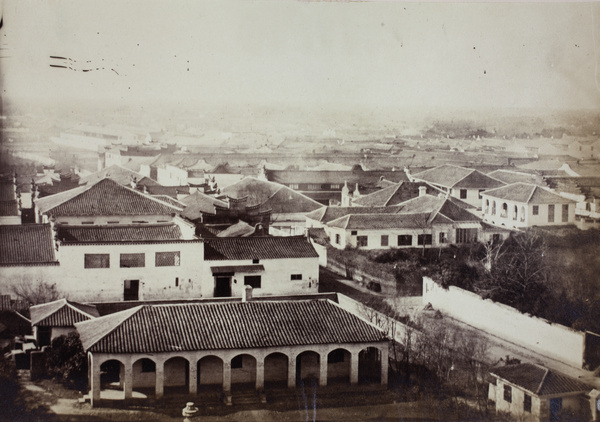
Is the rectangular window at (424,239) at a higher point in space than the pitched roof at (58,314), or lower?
higher

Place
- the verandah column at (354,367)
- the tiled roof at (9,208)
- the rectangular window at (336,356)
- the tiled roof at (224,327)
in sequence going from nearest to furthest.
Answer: the tiled roof at (224,327) < the verandah column at (354,367) < the rectangular window at (336,356) < the tiled roof at (9,208)

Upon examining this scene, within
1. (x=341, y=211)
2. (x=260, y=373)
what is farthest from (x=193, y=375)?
(x=341, y=211)

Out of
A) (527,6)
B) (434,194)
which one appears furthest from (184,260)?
(527,6)

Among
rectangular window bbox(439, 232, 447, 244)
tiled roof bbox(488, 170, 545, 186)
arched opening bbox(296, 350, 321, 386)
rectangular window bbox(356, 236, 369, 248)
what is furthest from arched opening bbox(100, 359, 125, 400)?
tiled roof bbox(488, 170, 545, 186)

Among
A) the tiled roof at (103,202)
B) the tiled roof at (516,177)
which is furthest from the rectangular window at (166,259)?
the tiled roof at (516,177)

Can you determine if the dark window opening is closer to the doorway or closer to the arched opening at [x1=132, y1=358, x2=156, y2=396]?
the arched opening at [x1=132, y1=358, x2=156, y2=396]

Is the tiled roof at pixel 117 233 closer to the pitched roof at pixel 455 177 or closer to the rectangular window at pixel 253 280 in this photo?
the rectangular window at pixel 253 280

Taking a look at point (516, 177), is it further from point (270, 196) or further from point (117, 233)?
point (117, 233)

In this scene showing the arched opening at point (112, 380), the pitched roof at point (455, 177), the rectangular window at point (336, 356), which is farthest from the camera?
the pitched roof at point (455, 177)
